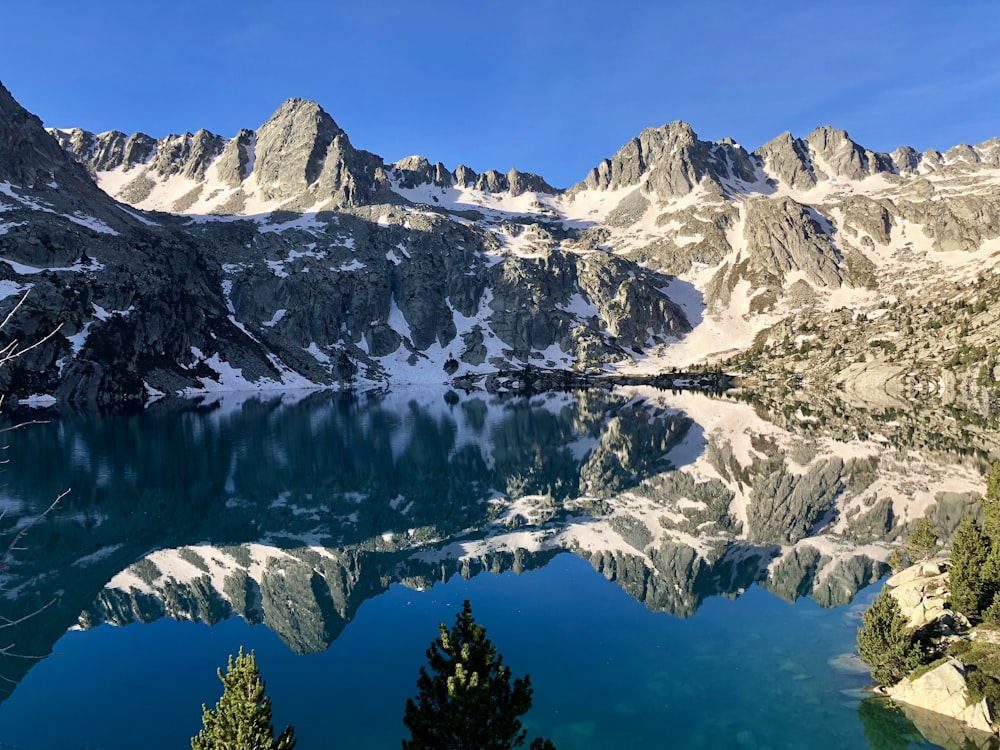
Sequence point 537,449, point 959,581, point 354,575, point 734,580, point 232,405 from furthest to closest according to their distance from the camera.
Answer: point 232,405
point 537,449
point 354,575
point 734,580
point 959,581

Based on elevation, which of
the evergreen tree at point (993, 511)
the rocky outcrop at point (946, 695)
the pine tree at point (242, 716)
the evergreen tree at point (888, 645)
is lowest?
the rocky outcrop at point (946, 695)

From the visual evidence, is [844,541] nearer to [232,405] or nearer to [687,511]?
[687,511]

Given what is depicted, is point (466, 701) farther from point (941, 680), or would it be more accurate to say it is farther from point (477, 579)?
point (477, 579)

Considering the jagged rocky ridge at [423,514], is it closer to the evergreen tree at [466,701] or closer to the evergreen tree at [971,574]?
the evergreen tree at [971,574]

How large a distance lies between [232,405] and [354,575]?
114 metres

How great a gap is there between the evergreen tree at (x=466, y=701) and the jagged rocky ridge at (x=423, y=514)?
14624 millimetres

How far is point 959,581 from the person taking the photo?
26000 mm

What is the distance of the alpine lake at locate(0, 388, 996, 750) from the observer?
22.4m

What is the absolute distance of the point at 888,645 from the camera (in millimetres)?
22797

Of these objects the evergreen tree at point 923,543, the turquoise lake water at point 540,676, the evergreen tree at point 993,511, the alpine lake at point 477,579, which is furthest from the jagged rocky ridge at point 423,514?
the evergreen tree at point 993,511

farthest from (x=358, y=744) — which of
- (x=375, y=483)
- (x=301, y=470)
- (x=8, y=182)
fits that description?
(x=8, y=182)

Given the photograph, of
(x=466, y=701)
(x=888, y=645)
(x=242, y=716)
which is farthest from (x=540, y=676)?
(x=242, y=716)

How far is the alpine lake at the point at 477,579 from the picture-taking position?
22.4 metres

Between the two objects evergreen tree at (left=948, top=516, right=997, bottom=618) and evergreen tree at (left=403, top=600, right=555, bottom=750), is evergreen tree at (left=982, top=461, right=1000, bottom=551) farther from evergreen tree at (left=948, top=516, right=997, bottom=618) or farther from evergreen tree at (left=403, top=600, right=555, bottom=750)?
evergreen tree at (left=403, top=600, right=555, bottom=750)
